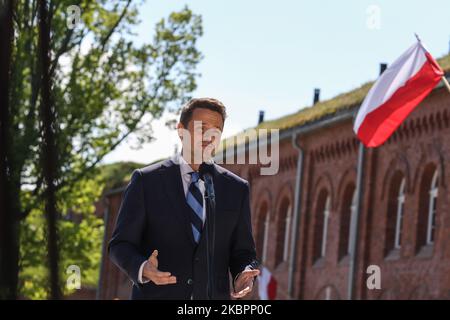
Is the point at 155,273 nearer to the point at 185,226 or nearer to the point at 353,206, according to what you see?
the point at 185,226

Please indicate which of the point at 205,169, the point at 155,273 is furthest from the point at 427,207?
the point at 155,273

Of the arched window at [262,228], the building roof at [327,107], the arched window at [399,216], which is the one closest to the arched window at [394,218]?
the arched window at [399,216]

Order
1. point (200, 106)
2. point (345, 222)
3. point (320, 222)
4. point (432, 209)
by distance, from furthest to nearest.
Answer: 1. point (320, 222)
2. point (345, 222)
3. point (432, 209)
4. point (200, 106)

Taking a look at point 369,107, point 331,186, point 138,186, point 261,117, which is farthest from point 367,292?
point 138,186

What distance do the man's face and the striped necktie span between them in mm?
46

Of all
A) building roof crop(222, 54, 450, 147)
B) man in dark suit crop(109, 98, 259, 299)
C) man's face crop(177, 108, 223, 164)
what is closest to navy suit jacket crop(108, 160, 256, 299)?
man in dark suit crop(109, 98, 259, 299)

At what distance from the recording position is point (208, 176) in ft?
7.36

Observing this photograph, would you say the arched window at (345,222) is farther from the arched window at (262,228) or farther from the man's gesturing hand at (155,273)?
the man's gesturing hand at (155,273)

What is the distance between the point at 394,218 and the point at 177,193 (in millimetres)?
23964

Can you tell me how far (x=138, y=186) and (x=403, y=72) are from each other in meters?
13.9

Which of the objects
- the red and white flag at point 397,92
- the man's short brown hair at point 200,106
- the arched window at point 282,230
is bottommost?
the man's short brown hair at point 200,106

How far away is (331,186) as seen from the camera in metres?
29.3

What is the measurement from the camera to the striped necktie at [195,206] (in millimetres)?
2178

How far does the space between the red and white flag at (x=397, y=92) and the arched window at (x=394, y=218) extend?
918 centimetres
